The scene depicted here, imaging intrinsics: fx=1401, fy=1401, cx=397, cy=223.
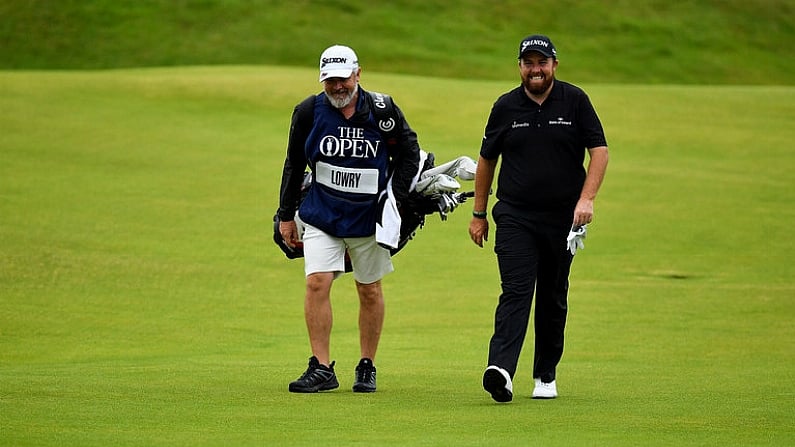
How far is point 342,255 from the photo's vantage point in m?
9.27

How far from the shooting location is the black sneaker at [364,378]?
9.08m

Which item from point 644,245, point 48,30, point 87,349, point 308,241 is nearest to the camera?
point 308,241

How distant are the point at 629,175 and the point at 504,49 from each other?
3356 centimetres

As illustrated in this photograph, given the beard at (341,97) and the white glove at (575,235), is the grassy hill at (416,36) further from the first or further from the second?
the white glove at (575,235)

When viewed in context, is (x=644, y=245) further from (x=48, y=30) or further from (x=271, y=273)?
(x=48, y=30)

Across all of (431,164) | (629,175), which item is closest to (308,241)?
(431,164)

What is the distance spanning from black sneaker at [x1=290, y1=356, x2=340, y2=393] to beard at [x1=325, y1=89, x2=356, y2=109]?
164cm

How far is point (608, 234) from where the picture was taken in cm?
1973

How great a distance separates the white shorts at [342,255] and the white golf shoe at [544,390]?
126 cm

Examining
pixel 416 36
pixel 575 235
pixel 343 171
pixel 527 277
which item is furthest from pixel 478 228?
pixel 416 36

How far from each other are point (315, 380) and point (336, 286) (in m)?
7.62

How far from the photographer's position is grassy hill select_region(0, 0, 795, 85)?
178ft

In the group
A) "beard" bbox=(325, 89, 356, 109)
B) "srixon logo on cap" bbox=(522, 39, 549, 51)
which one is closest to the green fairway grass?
"beard" bbox=(325, 89, 356, 109)

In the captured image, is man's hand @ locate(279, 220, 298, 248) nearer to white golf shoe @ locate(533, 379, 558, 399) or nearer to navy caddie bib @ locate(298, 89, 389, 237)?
navy caddie bib @ locate(298, 89, 389, 237)
